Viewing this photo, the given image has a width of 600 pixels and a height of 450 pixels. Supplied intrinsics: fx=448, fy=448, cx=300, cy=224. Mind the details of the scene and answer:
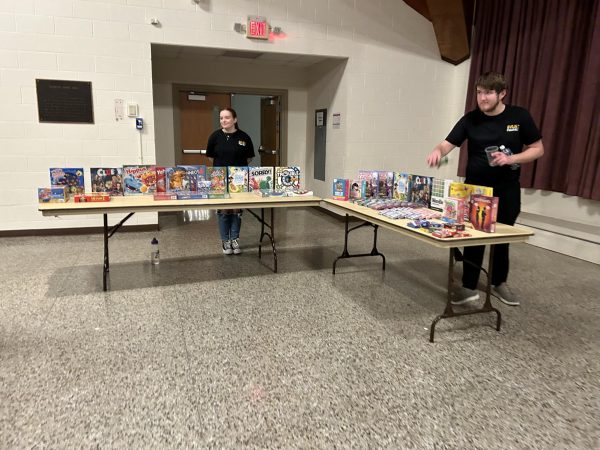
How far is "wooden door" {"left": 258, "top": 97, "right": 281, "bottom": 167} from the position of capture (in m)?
7.76

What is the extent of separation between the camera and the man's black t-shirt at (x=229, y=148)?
174 inches

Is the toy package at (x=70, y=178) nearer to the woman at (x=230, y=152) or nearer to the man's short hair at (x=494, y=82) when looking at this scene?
the woman at (x=230, y=152)

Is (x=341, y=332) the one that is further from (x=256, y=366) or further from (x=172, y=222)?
(x=172, y=222)

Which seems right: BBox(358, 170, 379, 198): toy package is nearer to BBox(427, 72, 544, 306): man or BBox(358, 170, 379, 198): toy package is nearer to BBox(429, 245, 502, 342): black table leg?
BBox(427, 72, 544, 306): man

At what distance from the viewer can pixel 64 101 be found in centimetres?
494

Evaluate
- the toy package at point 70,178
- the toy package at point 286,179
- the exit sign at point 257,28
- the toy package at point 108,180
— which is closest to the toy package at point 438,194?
the toy package at point 286,179

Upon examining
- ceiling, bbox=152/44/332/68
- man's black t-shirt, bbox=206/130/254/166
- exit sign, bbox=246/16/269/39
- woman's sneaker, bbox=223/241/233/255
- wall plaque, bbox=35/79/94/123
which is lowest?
woman's sneaker, bbox=223/241/233/255

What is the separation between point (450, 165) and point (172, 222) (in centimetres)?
404

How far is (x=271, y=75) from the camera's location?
23.8 feet

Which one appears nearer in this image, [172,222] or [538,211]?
[538,211]

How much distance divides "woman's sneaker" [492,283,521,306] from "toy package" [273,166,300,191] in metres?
1.88

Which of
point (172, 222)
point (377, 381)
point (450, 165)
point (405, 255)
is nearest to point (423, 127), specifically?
point (450, 165)

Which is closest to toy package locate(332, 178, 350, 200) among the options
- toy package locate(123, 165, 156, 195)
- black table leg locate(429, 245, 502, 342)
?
black table leg locate(429, 245, 502, 342)

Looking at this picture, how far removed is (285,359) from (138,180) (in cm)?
204
